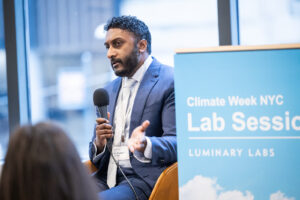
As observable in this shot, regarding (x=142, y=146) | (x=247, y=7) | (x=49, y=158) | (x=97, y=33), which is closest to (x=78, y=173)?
(x=49, y=158)

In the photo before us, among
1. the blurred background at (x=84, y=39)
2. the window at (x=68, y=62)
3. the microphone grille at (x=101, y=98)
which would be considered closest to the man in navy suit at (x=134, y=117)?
the microphone grille at (x=101, y=98)

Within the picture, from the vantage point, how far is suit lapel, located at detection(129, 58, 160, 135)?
2.83 m

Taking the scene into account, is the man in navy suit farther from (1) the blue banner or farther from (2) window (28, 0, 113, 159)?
(2) window (28, 0, 113, 159)

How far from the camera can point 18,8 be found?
401 cm

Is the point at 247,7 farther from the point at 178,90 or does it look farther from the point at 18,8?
the point at 18,8

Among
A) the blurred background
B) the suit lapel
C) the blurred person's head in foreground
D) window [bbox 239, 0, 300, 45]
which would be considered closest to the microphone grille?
the suit lapel

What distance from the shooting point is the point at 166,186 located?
248cm

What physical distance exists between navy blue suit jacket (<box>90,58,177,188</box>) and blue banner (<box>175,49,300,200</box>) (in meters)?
0.48

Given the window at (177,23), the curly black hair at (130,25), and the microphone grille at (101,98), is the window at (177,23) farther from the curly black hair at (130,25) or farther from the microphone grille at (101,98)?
the microphone grille at (101,98)

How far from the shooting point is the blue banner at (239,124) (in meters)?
2.04

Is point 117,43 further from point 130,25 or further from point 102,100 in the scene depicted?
point 102,100

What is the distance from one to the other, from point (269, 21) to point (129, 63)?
1250 millimetres

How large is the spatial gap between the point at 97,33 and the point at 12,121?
47.3 inches

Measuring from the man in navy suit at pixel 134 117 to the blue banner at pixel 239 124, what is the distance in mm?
494
